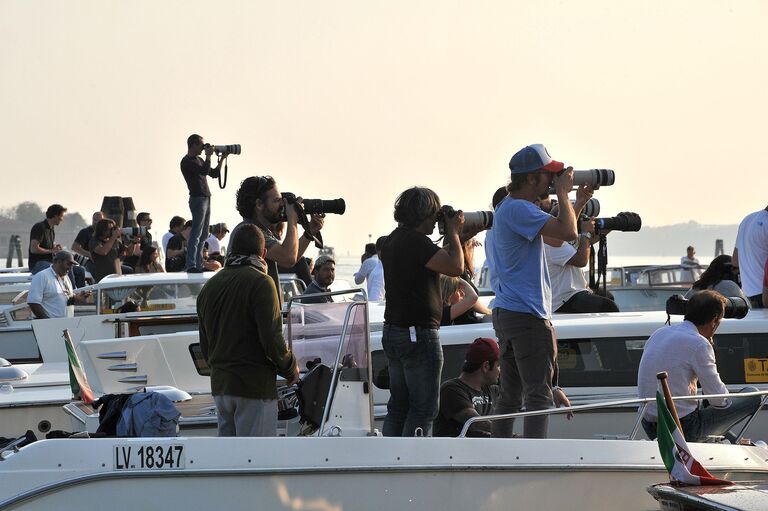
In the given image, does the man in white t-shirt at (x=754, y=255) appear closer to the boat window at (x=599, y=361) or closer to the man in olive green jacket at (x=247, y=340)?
the boat window at (x=599, y=361)

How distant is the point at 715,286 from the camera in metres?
10.2

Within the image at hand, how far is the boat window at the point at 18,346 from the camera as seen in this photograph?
45.9 ft

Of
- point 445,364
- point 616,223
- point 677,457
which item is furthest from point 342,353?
point 616,223

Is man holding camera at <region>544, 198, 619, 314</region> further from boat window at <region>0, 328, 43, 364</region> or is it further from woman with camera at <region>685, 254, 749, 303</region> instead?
boat window at <region>0, 328, 43, 364</region>

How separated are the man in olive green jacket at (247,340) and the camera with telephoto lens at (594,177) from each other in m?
2.05

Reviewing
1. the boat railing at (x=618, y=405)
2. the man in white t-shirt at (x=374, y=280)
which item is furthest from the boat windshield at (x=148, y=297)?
the boat railing at (x=618, y=405)

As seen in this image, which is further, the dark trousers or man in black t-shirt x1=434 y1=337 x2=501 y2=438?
man in black t-shirt x1=434 y1=337 x2=501 y2=438

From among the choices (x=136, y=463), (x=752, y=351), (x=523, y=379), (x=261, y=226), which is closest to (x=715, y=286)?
(x=752, y=351)

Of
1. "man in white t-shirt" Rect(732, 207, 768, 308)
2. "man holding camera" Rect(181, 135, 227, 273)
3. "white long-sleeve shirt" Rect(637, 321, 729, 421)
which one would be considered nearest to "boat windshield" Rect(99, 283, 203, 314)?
"man holding camera" Rect(181, 135, 227, 273)

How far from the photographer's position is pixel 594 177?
291 inches

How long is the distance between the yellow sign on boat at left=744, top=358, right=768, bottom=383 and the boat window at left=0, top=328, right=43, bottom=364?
8191mm

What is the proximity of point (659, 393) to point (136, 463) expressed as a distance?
7.59 feet

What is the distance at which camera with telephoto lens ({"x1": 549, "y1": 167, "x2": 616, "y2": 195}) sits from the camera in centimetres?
736

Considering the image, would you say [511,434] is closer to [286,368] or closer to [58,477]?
[286,368]
